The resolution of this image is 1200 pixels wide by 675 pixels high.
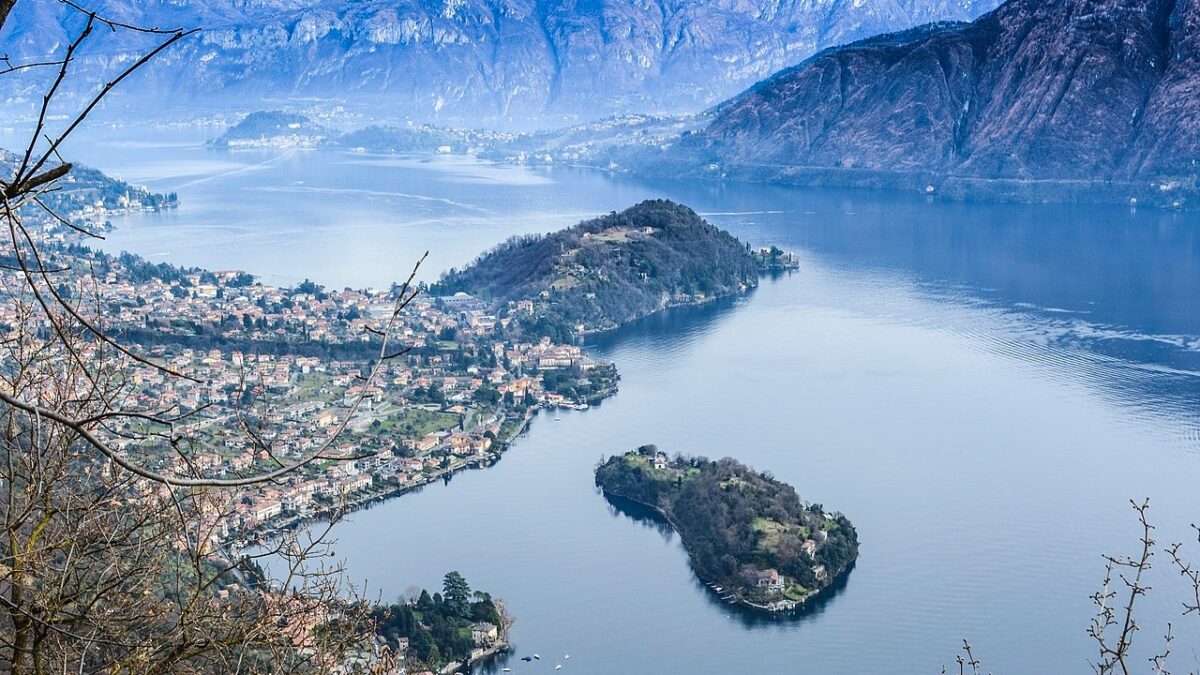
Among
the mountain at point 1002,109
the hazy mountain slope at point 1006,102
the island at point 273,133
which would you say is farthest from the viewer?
the island at point 273,133

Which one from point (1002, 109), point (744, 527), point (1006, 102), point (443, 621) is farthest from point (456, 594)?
point (1006, 102)

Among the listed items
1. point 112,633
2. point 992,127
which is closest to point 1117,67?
point 992,127

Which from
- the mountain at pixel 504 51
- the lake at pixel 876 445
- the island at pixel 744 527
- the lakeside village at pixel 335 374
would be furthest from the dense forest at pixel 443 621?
the mountain at pixel 504 51

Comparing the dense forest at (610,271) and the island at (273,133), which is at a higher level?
the island at (273,133)

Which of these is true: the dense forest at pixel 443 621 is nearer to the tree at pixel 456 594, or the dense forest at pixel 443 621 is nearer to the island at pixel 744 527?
the tree at pixel 456 594

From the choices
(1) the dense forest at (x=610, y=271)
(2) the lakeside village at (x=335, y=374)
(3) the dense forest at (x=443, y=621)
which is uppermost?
(1) the dense forest at (x=610, y=271)

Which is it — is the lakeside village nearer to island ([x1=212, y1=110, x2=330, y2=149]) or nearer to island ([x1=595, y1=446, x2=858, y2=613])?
island ([x1=595, y1=446, x2=858, y2=613])

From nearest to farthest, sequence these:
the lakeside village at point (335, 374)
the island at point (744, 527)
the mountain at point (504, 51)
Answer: the island at point (744, 527) < the lakeside village at point (335, 374) < the mountain at point (504, 51)

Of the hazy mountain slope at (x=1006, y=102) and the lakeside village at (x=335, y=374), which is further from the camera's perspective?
the hazy mountain slope at (x=1006, y=102)
